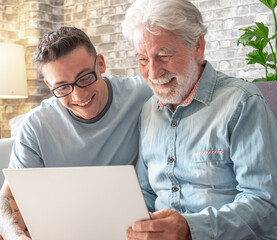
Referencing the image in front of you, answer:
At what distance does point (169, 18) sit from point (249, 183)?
1.83 feet

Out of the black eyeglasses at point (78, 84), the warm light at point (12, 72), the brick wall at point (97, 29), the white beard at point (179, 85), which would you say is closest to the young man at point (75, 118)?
the black eyeglasses at point (78, 84)

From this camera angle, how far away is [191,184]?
4.45ft

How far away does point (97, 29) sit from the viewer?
3.78 m

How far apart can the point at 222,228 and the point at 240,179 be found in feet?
0.52

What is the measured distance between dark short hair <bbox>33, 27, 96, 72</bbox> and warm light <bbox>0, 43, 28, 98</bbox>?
80.8 inches

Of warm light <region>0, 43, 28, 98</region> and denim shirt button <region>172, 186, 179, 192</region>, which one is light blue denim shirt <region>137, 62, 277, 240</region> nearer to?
denim shirt button <region>172, 186, 179, 192</region>

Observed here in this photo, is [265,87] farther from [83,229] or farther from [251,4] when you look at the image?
[251,4]

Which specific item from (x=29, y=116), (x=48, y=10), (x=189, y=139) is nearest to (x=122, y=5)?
(x=48, y=10)

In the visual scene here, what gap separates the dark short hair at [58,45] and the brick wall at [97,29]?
168 centimetres

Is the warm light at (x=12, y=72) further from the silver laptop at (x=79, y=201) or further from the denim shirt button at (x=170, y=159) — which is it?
the silver laptop at (x=79, y=201)

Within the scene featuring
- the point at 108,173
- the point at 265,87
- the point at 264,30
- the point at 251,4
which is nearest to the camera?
the point at 108,173

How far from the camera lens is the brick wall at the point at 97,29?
3.06 m

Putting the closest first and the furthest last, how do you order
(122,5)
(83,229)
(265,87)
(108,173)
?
(108,173), (83,229), (265,87), (122,5)

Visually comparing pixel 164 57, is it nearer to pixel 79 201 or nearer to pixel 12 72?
pixel 79 201
